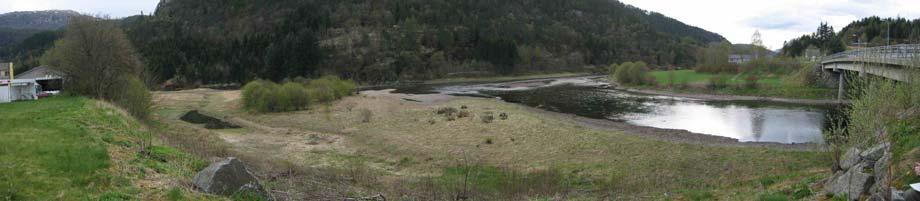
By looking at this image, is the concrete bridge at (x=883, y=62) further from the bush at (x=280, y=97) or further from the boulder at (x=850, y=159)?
the bush at (x=280, y=97)

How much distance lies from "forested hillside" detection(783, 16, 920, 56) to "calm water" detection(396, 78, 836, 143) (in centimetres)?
4600

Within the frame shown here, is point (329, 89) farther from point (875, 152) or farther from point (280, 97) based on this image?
point (875, 152)

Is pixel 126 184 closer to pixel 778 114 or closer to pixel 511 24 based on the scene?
pixel 778 114

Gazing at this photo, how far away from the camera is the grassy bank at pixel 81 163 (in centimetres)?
1196

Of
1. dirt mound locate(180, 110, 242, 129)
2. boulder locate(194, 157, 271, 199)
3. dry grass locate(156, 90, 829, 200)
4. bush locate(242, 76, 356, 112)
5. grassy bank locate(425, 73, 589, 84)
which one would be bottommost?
dry grass locate(156, 90, 829, 200)

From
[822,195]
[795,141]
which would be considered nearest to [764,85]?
[795,141]

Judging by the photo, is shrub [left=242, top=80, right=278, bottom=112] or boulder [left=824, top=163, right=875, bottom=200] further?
shrub [left=242, top=80, right=278, bottom=112]

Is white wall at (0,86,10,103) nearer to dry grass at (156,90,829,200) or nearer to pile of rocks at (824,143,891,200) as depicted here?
dry grass at (156,90,829,200)

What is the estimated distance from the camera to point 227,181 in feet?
43.5

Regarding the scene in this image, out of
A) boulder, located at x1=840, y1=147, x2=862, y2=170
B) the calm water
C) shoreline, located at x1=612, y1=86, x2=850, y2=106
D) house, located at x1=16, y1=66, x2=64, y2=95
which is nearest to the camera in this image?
boulder, located at x1=840, y1=147, x2=862, y2=170

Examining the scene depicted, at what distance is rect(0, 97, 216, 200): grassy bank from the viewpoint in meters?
12.0

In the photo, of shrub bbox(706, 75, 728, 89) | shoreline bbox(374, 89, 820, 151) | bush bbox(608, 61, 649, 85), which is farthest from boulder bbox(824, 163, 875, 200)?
bush bbox(608, 61, 649, 85)

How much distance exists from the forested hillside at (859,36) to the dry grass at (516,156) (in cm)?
8000

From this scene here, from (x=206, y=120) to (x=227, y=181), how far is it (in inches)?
1663
